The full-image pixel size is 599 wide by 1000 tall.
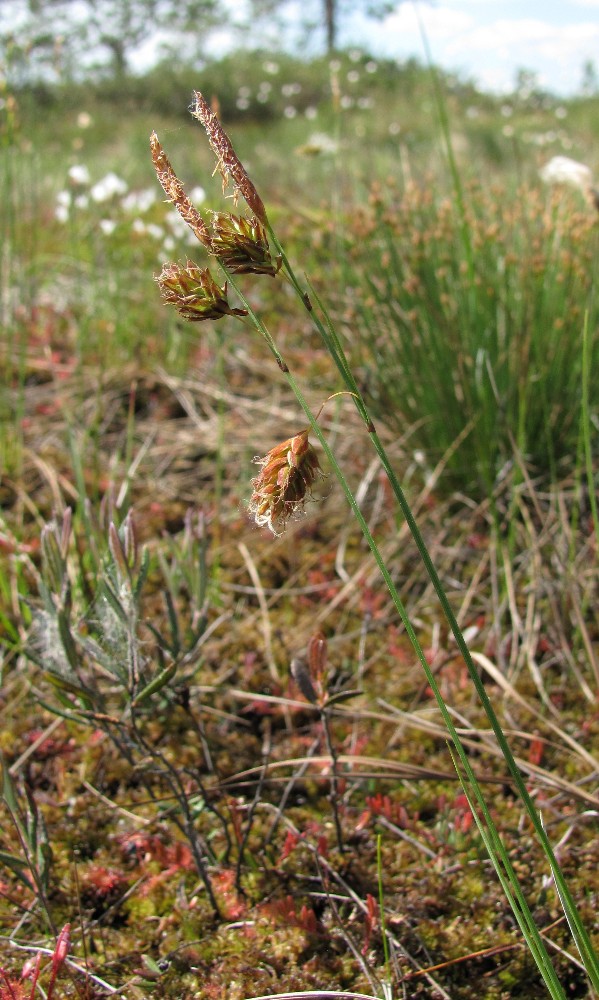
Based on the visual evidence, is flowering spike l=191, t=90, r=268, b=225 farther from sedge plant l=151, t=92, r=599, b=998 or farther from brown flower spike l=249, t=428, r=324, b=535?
brown flower spike l=249, t=428, r=324, b=535

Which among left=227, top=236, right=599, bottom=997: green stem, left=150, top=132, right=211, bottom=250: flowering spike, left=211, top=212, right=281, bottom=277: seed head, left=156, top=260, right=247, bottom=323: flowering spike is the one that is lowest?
left=227, top=236, right=599, bottom=997: green stem

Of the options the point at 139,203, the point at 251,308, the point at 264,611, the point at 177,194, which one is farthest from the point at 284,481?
the point at 139,203

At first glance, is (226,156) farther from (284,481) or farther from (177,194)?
(284,481)

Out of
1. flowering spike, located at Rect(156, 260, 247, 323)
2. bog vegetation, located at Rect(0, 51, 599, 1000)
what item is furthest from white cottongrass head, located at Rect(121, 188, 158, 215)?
flowering spike, located at Rect(156, 260, 247, 323)

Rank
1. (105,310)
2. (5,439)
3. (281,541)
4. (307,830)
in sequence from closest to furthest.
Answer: (307,830) → (281,541) → (5,439) → (105,310)

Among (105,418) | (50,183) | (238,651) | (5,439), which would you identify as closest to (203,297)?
(238,651)

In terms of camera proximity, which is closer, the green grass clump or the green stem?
the green stem

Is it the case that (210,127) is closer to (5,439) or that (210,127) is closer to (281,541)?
(281,541)
